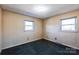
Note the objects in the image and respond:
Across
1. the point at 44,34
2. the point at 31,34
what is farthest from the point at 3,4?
the point at 44,34

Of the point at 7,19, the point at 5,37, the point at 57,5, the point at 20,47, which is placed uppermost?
the point at 57,5

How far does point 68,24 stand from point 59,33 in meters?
0.24

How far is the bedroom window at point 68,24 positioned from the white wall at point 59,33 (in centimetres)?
7

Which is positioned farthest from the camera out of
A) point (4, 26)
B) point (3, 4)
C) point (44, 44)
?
point (44, 44)

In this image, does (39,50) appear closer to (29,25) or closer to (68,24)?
(29,25)

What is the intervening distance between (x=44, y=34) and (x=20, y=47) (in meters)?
0.52

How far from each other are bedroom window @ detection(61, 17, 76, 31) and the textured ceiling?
17cm

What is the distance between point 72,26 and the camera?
1.33m

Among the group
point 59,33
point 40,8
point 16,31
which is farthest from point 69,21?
point 16,31

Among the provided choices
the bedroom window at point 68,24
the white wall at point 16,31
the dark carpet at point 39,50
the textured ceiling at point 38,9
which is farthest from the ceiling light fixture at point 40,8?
the dark carpet at point 39,50

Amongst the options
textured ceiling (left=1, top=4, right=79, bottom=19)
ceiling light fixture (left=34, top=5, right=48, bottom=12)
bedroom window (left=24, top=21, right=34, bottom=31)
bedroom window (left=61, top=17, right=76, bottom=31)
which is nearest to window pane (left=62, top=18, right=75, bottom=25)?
bedroom window (left=61, top=17, right=76, bottom=31)

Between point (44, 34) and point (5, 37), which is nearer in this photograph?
point (5, 37)
